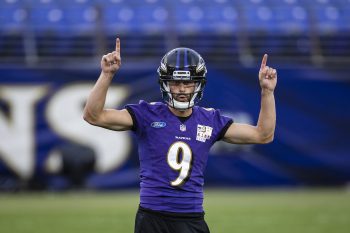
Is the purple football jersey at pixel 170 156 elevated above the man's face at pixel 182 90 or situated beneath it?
situated beneath

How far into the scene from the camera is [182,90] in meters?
5.00

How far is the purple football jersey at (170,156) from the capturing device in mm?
4934

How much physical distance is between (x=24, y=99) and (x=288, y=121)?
4.96m

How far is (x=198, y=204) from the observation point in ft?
16.4

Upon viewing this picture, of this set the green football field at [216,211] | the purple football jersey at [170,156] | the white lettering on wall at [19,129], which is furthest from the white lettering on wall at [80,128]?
the purple football jersey at [170,156]

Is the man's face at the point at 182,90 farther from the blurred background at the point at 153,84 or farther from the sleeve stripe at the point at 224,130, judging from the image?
the blurred background at the point at 153,84

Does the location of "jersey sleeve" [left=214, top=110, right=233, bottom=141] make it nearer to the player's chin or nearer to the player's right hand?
the player's chin

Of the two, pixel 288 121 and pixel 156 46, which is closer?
pixel 288 121

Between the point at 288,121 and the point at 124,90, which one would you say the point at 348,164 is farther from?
the point at 124,90

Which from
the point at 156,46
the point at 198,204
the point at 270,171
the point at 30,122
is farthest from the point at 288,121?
the point at 198,204

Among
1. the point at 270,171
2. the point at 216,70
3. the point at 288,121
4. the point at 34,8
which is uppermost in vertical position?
the point at 34,8

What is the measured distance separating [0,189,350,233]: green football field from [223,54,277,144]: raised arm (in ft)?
13.9

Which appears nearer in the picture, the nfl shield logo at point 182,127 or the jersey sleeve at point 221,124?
the nfl shield logo at point 182,127

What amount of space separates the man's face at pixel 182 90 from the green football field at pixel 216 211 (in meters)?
4.58
